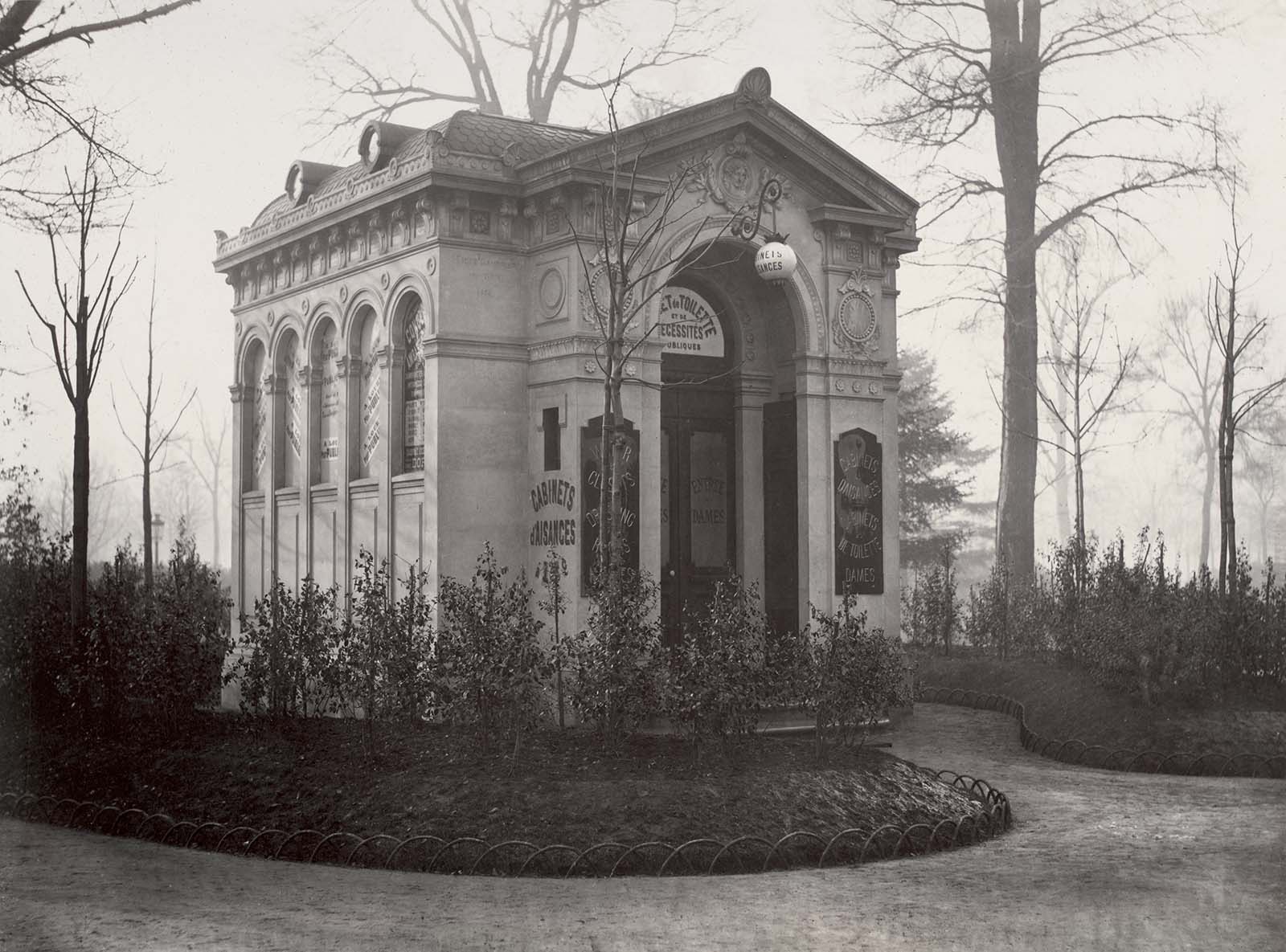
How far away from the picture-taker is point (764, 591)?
16.1 m

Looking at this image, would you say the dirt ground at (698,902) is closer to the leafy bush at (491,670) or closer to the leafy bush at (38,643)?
the leafy bush at (491,670)

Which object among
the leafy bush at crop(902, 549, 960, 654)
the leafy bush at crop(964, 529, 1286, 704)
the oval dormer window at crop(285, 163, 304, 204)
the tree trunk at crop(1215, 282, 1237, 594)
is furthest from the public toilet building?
the leafy bush at crop(902, 549, 960, 654)

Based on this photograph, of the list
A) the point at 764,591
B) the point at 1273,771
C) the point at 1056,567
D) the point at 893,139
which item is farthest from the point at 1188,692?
the point at 893,139

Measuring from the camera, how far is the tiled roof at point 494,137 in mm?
14695

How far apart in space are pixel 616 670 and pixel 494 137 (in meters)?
7.31

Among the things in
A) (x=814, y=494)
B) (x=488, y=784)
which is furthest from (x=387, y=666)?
(x=814, y=494)

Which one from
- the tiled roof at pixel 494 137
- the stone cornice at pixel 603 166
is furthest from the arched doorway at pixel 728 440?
the tiled roof at pixel 494 137

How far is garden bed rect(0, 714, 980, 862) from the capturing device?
28.7 ft

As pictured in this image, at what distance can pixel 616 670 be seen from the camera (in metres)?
10.3

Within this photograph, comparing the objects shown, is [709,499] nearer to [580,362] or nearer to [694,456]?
[694,456]

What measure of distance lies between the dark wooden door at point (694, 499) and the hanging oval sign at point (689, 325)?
49 cm

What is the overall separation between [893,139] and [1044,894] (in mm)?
20121

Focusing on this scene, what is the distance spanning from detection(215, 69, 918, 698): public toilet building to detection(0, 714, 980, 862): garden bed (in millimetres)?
3463

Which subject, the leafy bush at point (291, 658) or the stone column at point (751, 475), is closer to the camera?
the leafy bush at point (291, 658)
